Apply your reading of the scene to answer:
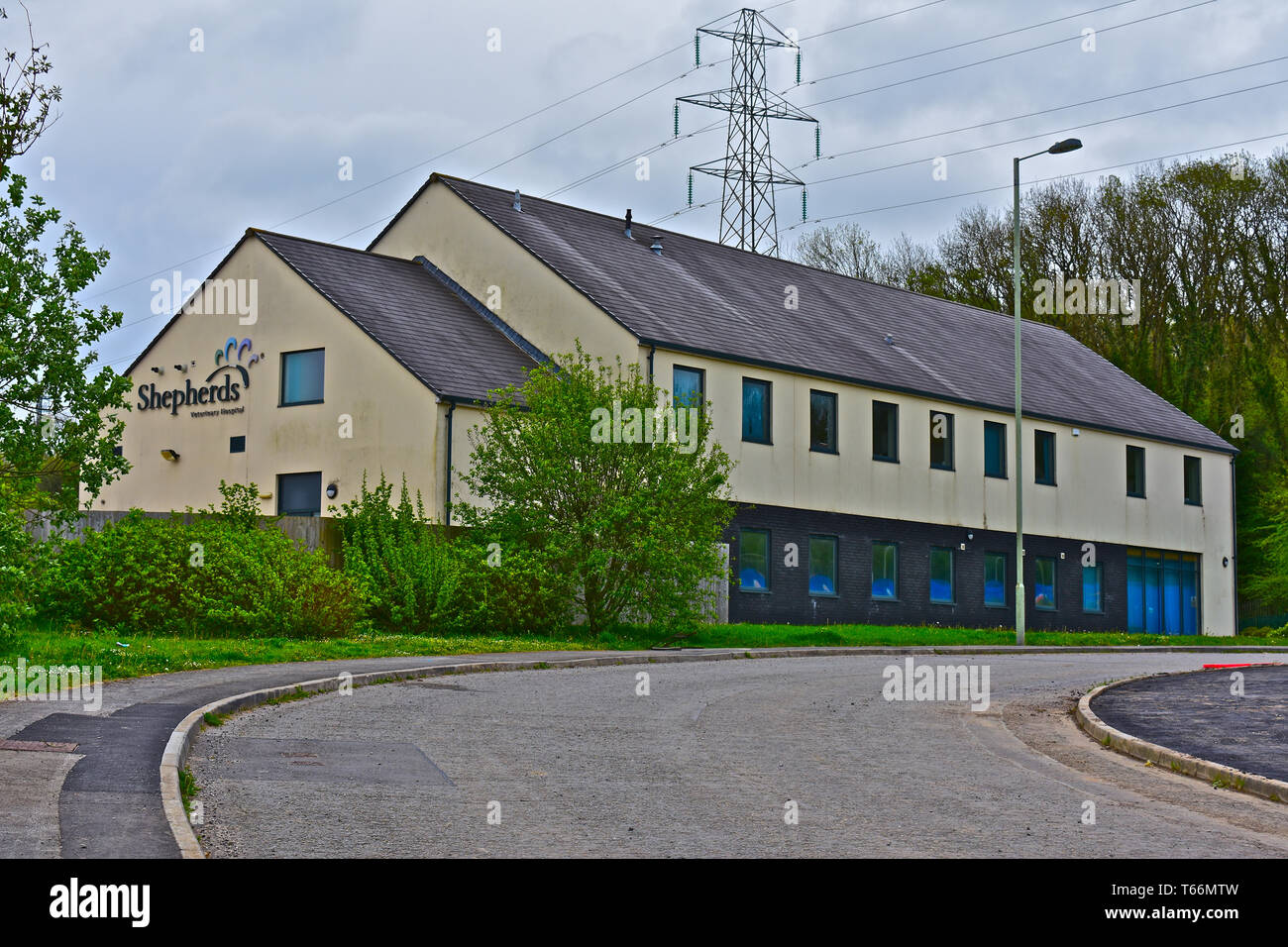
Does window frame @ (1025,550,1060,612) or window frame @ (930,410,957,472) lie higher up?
window frame @ (930,410,957,472)

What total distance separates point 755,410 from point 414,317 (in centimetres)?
848

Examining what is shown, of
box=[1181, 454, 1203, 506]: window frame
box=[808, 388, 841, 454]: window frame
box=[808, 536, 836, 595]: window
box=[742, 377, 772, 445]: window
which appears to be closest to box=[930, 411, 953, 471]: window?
box=[808, 388, 841, 454]: window frame

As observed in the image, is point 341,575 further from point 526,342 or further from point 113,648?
point 526,342

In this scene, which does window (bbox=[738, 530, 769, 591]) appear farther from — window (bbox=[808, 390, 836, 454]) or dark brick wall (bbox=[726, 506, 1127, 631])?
window (bbox=[808, 390, 836, 454])

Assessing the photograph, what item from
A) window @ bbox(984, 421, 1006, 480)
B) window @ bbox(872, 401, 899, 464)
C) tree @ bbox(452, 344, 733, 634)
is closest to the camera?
tree @ bbox(452, 344, 733, 634)

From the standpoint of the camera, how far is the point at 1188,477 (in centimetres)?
4906

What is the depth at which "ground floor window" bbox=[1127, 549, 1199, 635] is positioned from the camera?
152 feet

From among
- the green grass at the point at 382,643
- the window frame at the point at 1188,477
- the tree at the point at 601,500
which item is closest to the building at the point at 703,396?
the window frame at the point at 1188,477

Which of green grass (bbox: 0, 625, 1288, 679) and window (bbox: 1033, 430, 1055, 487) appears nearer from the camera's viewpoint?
green grass (bbox: 0, 625, 1288, 679)

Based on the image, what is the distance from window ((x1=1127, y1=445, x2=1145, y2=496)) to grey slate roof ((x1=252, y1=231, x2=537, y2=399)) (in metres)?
20.7

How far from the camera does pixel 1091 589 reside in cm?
4469

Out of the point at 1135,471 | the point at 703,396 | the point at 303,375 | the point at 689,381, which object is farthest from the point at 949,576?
the point at 303,375

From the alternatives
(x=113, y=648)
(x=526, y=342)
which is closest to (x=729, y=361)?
(x=526, y=342)
